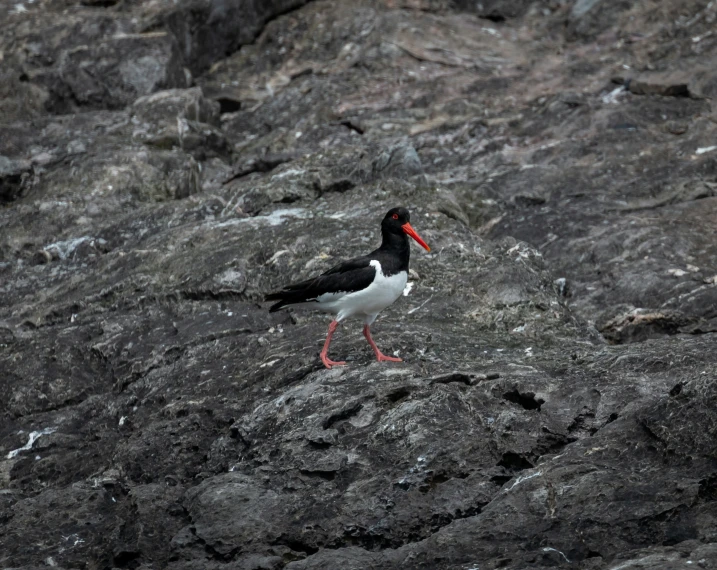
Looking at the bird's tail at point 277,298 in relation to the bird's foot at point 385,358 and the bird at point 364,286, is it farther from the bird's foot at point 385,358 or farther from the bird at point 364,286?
the bird's foot at point 385,358

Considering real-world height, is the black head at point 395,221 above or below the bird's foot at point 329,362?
above

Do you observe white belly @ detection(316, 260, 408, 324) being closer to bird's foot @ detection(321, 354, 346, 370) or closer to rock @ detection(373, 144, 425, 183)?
bird's foot @ detection(321, 354, 346, 370)

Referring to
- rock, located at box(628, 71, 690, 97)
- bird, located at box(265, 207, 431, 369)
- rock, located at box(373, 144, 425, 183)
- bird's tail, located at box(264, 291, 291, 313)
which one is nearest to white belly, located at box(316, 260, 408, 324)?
bird, located at box(265, 207, 431, 369)

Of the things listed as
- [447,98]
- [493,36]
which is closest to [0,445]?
[447,98]

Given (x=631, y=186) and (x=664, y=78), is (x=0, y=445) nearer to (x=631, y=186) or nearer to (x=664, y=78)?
(x=631, y=186)

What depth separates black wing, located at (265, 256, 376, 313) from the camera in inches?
381

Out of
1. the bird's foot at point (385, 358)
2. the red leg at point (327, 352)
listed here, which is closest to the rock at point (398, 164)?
the red leg at point (327, 352)

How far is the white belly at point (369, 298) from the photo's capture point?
9656mm

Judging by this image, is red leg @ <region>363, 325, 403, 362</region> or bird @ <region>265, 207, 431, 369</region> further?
bird @ <region>265, 207, 431, 369</region>

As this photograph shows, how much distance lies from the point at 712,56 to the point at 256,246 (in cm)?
893

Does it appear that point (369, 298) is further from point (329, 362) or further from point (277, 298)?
point (277, 298)

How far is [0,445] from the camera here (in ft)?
32.5

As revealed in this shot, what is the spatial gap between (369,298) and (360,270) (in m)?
0.27

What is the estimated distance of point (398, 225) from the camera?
10.1 m
